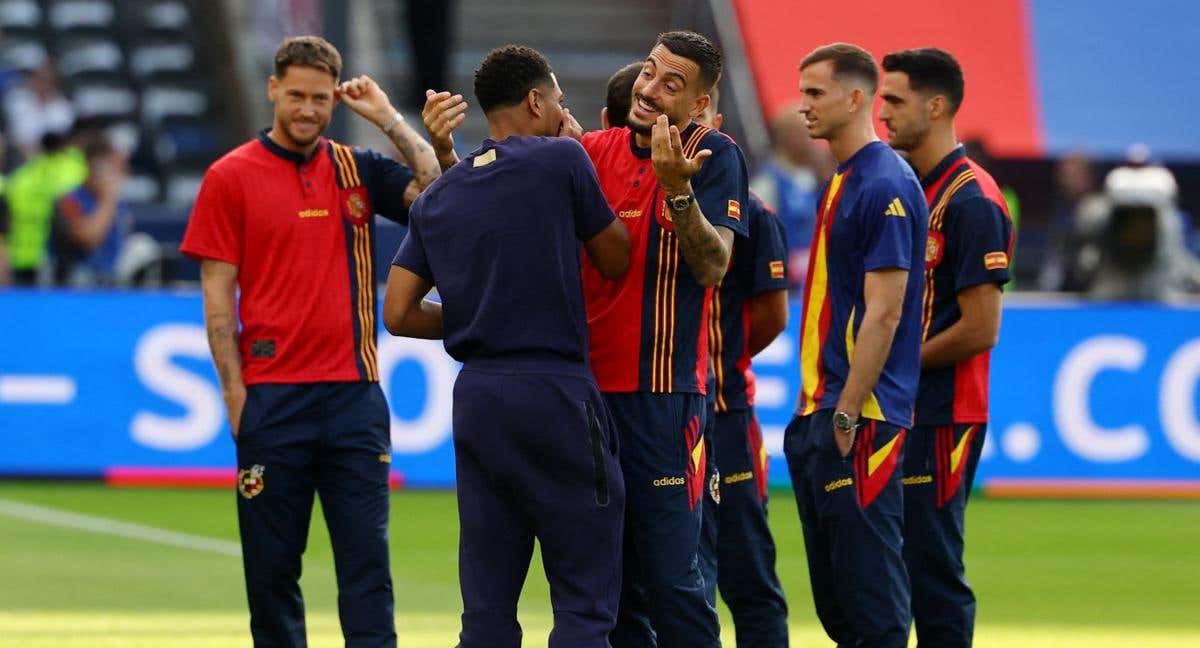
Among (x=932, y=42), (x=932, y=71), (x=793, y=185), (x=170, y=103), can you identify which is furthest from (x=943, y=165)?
(x=170, y=103)

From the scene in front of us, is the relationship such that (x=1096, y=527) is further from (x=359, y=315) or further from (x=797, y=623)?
(x=359, y=315)

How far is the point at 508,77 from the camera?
6.07m

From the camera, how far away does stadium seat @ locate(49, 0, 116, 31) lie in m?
26.4

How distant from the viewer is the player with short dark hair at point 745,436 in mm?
7555

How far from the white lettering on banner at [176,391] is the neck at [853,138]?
7.68 meters

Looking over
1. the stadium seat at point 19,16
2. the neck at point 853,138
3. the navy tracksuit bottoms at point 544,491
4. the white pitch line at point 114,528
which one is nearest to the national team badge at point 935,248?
the neck at point 853,138

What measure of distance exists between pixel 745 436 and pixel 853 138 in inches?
55.0

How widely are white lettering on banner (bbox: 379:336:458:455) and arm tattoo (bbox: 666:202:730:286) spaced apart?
7507 mm

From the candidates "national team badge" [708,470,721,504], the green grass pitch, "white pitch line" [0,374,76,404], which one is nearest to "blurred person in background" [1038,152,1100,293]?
the green grass pitch

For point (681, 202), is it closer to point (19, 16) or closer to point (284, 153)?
point (284, 153)

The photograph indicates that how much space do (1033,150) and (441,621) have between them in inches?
515

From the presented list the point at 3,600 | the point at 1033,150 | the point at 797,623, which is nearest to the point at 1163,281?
the point at 1033,150

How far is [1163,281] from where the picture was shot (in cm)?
1530

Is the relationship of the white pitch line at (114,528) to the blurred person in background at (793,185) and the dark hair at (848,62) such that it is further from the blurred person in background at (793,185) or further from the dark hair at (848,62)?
the dark hair at (848,62)
